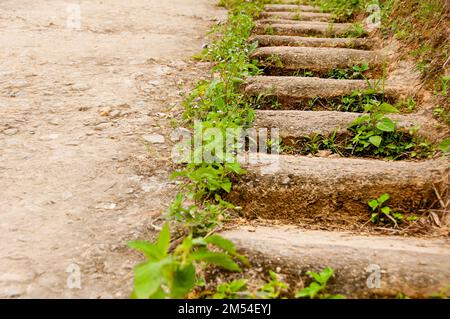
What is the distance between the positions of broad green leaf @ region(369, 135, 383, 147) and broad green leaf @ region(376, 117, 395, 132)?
6 cm

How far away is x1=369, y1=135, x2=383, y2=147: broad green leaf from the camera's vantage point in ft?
7.55

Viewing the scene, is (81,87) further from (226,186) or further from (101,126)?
(226,186)

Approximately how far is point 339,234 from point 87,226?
122 centimetres

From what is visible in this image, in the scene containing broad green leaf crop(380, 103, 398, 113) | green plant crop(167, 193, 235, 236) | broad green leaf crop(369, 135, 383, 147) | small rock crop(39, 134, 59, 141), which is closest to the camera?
green plant crop(167, 193, 235, 236)

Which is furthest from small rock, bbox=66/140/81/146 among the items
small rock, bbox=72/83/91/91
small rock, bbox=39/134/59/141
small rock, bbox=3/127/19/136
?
small rock, bbox=72/83/91/91

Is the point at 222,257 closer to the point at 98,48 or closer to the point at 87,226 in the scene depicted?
the point at 87,226

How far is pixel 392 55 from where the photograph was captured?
10.6ft

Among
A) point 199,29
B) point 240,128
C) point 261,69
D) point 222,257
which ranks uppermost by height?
point 199,29

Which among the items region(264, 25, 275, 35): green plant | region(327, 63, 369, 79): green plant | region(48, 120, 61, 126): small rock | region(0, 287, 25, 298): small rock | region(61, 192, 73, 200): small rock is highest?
region(264, 25, 275, 35): green plant

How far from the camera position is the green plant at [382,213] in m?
1.99

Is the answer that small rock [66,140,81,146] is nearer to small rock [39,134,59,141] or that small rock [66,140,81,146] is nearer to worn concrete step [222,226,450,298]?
small rock [39,134,59,141]

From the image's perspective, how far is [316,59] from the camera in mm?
3277

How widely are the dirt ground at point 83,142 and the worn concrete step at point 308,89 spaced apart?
0.69 meters

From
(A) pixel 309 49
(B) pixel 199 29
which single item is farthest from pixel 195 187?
(B) pixel 199 29
